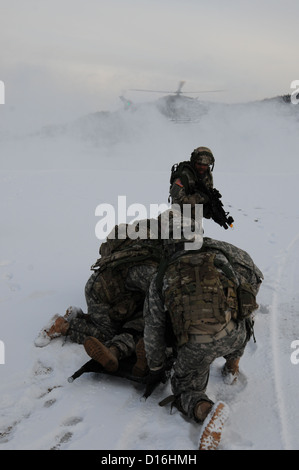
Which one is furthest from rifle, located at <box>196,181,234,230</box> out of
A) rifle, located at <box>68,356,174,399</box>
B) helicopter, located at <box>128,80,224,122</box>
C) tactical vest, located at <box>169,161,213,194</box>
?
helicopter, located at <box>128,80,224,122</box>

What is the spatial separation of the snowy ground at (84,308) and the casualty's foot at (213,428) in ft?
0.35

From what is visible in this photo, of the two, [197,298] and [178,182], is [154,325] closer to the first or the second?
[197,298]

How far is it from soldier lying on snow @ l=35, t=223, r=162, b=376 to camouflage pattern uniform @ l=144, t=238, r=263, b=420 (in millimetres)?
706

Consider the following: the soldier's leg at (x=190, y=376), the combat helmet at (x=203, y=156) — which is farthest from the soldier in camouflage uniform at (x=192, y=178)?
the soldier's leg at (x=190, y=376)

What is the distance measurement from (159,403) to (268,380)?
96 centimetres

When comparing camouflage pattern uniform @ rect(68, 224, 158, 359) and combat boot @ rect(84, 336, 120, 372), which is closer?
combat boot @ rect(84, 336, 120, 372)

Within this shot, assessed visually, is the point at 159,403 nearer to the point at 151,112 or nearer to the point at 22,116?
the point at 22,116

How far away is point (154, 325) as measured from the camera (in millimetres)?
2977

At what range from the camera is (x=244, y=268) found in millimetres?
3803

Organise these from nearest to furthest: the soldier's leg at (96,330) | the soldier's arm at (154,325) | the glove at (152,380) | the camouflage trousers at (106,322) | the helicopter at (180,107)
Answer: the soldier's arm at (154,325) → the glove at (152,380) → the camouflage trousers at (106,322) → the soldier's leg at (96,330) → the helicopter at (180,107)

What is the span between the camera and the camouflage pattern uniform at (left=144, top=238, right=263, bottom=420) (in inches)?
110

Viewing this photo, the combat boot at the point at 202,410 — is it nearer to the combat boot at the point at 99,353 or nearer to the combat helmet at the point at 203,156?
the combat boot at the point at 99,353

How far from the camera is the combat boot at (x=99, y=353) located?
324 centimetres

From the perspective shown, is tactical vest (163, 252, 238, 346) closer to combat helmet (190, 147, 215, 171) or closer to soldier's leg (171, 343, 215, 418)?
soldier's leg (171, 343, 215, 418)
